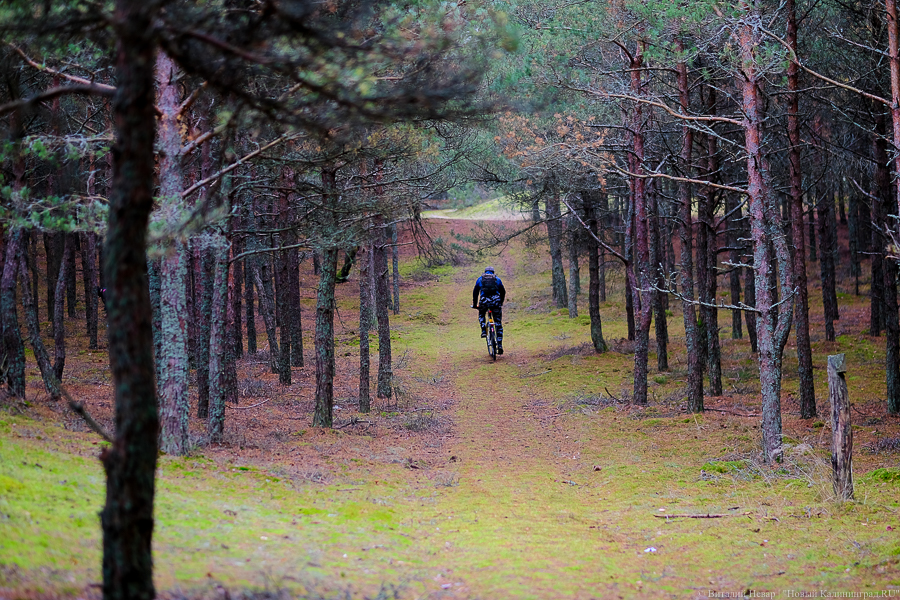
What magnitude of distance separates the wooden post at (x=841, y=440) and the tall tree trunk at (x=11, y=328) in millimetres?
10191

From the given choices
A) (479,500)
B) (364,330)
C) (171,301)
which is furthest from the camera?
(364,330)

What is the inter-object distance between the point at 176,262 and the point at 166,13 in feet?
16.5

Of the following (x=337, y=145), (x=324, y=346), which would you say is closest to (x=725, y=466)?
(x=324, y=346)

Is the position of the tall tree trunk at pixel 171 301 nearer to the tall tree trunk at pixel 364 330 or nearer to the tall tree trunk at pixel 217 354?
the tall tree trunk at pixel 217 354

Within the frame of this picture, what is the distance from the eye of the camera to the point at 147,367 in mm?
3346

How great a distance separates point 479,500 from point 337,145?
4326 millimetres

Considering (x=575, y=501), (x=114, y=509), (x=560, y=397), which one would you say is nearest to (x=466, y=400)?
(x=560, y=397)

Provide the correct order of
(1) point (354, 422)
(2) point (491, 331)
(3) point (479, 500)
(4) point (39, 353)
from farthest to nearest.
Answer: (2) point (491, 331) → (1) point (354, 422) → (4) point (39, 353) → (3) point (479, 500)

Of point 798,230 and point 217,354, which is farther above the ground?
point 798,230

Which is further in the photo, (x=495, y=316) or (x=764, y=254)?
(x=495, y=316)

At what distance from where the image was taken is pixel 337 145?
6.64m

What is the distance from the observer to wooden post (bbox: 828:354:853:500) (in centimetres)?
721

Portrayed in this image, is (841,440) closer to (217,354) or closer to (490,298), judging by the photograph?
(217,354)

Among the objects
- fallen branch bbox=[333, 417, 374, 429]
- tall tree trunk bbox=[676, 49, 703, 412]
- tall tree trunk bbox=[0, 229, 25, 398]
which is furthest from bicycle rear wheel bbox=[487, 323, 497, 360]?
tall tree trunk bbox=[0, 229, 25, 398]
